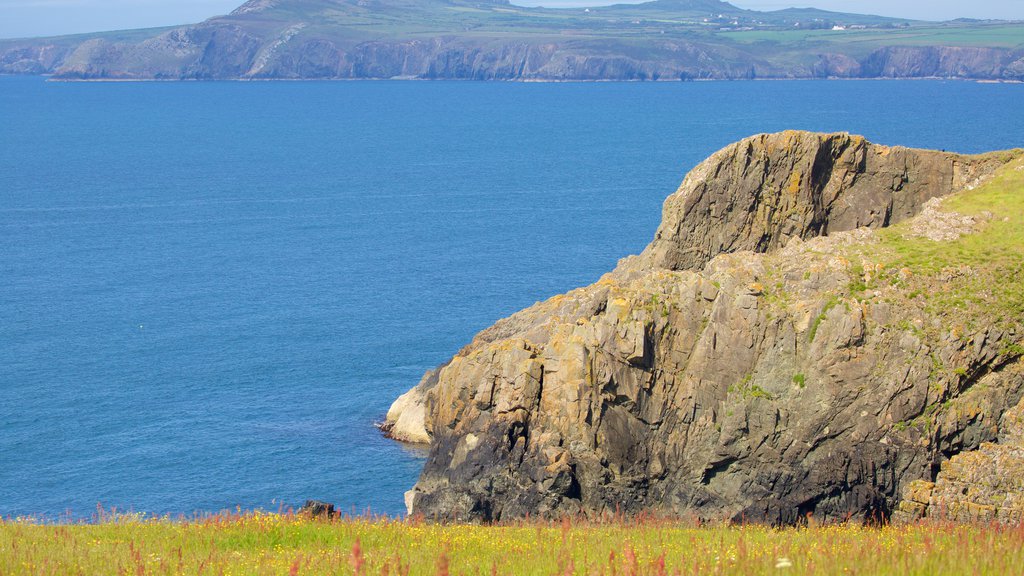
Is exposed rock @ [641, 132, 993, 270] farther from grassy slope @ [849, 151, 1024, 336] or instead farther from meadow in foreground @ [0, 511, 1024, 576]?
meadow in foreground @ [0, 511, 1024, 576]

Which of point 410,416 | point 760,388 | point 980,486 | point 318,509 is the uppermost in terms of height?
point 318,509

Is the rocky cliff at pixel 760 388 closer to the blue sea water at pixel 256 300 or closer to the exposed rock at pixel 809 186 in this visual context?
the exposed rock at pixel 809 186

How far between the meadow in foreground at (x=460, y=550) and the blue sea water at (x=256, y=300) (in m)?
28.4

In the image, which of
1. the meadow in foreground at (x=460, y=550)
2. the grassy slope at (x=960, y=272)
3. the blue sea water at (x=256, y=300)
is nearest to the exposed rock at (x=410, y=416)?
the blue sea water at (x=256, y=300)

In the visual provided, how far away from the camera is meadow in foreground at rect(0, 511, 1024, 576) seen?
14438 millimetres

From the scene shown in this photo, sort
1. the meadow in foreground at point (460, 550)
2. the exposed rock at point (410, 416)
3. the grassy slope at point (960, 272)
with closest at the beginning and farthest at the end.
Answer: the meadow in foreground at point (460, 550) < the grassy slope at point (960, 272) < the exposed rock at point (410, 416)

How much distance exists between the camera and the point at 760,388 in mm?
40500

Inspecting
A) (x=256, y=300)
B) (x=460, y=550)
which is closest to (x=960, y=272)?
(x=460, y=550)

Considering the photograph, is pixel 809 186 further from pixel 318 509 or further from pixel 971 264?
pixel 318 509

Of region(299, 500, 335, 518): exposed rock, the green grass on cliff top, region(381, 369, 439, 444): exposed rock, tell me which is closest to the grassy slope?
the green grass on cliff top

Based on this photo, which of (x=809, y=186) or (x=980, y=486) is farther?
(x=809, y=186)

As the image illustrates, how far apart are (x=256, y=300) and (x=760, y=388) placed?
57.3 meters

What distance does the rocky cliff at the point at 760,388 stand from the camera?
38.8 meters

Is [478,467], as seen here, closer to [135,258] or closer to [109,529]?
[109,529]
